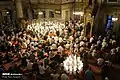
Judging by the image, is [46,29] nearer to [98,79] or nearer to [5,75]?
[98,79]

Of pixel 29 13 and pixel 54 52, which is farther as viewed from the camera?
pixel 29 13

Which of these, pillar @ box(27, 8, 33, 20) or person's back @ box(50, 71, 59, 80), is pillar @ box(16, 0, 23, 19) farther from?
person's back @ box(50, 71, 59, 80)

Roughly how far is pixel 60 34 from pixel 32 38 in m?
3.00

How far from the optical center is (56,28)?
79.8 feet

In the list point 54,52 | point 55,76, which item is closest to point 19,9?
point 54,52

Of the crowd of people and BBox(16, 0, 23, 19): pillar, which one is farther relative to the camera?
BBox(16, 0, 23, 19): pillar

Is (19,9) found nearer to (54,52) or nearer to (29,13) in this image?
(29,13)

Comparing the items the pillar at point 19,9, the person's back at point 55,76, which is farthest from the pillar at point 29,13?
the person's back at point 55,76

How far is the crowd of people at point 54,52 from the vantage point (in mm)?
16625

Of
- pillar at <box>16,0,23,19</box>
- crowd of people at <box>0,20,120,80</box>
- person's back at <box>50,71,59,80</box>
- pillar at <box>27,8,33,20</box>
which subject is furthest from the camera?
pillar at <box>27,8,33,20</box>

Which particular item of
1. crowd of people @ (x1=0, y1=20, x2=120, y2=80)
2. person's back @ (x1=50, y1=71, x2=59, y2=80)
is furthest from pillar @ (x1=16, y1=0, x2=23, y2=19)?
person's back @ (x1=50, y1=71, x2=59, y2=80)

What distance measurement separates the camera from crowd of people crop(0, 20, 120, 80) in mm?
16625

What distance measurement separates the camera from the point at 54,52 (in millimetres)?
20688

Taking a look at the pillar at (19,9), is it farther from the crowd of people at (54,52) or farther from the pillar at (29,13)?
the crowd of people at (54,52)
